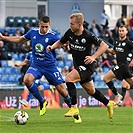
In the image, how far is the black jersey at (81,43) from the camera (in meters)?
13.7

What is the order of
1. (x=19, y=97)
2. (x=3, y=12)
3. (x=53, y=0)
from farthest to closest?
1. (x=53, y=0)
2. (x=3, y=12)
3. (x=19, y=97)

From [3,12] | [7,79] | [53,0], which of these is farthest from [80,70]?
[53,0]

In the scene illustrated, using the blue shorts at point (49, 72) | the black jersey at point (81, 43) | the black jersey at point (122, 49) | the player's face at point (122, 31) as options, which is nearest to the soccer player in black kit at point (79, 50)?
the black jersey at point (81, 43)

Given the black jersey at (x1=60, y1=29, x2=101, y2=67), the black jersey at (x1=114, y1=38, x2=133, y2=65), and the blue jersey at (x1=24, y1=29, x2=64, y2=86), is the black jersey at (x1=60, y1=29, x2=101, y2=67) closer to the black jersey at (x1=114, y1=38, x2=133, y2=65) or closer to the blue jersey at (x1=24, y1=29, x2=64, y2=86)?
the blue jersey at (x1=24, y1=29, x2=64, y2=86)

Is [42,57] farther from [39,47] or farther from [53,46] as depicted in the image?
[53,46]

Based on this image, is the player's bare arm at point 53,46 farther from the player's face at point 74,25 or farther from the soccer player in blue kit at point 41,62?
the soccer player in blue kit at point 41,62

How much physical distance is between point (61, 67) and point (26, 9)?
7498mm

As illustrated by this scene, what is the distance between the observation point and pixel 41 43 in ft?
50.2

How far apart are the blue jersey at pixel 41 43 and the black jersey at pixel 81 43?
144 cm

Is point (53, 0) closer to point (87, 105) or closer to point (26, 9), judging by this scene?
point (26, 9)

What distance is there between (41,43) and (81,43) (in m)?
1.84

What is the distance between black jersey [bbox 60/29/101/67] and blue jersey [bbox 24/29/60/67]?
4.74 feet

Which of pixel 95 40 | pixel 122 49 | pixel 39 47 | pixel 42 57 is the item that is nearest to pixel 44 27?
pixel 39 47

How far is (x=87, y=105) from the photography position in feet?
82.0
